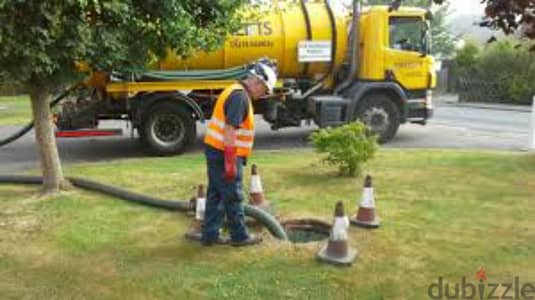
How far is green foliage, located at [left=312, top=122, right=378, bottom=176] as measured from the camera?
844 cm

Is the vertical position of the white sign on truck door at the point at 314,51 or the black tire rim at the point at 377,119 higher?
the white sign on truck door at the point at 314,51

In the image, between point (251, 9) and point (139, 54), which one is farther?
point (251, 9)

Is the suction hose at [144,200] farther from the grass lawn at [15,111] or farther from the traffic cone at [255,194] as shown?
the grass lawn at [15,111]

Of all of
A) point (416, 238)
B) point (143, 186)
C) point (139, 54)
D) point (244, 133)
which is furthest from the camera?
point (143, 186)

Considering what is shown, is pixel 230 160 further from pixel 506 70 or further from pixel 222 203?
pixel 506 70

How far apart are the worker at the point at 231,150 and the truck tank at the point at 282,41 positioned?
6.14m

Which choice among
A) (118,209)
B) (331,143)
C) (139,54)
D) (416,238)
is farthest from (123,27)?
(416,238)

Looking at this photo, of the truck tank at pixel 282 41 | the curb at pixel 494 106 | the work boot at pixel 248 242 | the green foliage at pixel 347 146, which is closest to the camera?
the work boot at pixel 248 242

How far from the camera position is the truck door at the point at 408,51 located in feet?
41.8

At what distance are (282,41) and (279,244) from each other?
722 cm

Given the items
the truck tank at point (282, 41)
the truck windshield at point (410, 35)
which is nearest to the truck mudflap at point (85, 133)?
the truck tank at point (282, 41)

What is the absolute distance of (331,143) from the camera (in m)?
8.55

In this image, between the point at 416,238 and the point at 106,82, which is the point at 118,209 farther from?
the point at 106,82

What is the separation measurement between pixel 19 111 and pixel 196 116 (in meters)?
11.2
